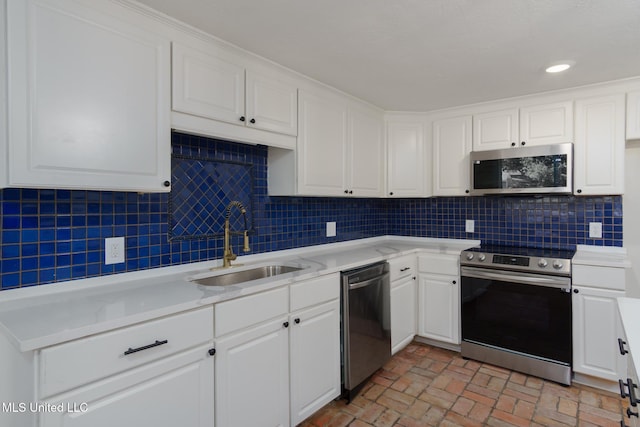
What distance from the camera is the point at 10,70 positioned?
1247 mm

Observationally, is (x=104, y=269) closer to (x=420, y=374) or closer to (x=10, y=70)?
(x=10, y=70)

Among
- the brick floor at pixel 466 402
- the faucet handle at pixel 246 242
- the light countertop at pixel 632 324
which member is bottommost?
the brick floor at pixel 466 402

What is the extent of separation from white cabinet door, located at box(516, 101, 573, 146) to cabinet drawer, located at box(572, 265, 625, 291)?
1041mm

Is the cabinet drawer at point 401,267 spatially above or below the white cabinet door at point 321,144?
below

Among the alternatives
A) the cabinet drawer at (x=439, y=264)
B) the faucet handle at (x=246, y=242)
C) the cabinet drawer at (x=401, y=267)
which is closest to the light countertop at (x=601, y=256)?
the cabinet drawer at (x=439, y=264)

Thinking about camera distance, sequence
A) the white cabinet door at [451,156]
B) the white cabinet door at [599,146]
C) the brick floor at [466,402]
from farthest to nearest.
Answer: the white cabinet door at [451,156] < the white cabinet door at [599,146] < the brick floor at [466,402]

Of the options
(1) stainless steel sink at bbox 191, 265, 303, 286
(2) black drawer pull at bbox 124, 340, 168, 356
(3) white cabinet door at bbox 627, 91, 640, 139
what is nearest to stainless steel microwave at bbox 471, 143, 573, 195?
(3) white cabinet door at bbox 627, 91, 640, 139

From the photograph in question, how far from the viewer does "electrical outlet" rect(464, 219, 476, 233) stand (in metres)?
3.50

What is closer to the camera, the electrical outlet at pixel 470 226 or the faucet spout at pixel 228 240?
the faucet spout at pixel 228 240

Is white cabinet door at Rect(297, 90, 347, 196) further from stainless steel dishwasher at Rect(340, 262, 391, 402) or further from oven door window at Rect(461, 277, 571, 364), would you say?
oven door window at Rect(461, 277, 571, 364)

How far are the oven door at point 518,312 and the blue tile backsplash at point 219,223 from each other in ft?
2.28

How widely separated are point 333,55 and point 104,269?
5.82ft

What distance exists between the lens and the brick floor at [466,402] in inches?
83.0

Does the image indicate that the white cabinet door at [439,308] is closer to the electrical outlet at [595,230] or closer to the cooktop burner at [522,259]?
the cooktop burner at [522,259]
